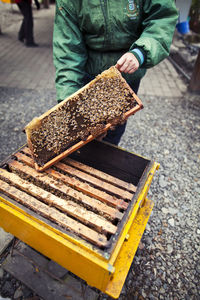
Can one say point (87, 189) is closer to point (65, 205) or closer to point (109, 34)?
point (65, 205)

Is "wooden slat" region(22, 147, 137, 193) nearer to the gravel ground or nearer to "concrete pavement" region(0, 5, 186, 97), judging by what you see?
the gravel ground

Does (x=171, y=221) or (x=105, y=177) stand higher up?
(x=105, y=177)

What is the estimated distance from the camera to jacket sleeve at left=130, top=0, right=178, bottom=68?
66.1 inches

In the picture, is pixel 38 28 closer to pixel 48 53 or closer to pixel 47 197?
pixel 48 53

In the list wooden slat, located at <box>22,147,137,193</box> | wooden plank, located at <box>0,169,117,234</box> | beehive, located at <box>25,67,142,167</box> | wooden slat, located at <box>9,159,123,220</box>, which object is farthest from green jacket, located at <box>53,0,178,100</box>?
Result: wooden plank, located at <box>0,169,117,234</box>

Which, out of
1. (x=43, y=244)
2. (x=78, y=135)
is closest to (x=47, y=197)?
(x=43, y=244)

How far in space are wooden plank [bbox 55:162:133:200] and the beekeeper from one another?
61 centimetres

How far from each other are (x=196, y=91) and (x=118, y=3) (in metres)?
4.11

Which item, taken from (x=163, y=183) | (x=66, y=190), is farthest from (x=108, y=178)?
(x=163, y=183)

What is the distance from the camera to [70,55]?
1.88 meters

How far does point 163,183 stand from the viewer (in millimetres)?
2971

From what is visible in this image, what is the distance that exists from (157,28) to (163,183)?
199 centimetres

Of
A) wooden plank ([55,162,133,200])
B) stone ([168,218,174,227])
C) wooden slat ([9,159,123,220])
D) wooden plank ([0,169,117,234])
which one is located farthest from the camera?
stone ([168,218,174,227])

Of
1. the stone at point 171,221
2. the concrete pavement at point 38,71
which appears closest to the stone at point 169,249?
the stone at point 171,221
